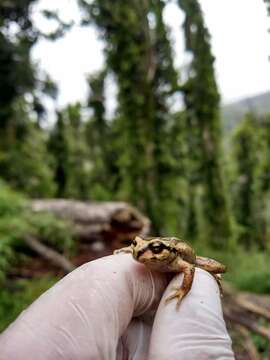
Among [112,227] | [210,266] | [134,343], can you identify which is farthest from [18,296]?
[134,343]

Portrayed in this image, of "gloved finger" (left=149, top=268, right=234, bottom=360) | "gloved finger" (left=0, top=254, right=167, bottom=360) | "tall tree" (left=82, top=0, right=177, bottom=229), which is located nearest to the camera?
"gloved finger" (left=0, top=254, right=167, bottom=360)

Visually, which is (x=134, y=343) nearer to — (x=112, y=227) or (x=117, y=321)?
(x=117, y=321)

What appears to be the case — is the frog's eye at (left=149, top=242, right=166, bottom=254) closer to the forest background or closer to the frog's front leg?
the frog's front leg

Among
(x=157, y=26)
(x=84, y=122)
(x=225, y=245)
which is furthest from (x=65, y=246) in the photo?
(x=84, y=122)

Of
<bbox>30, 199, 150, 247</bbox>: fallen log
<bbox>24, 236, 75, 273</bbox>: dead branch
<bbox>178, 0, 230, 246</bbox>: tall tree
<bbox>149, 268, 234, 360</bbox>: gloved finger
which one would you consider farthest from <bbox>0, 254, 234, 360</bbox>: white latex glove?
<bbox>178, 0, 230, 246</bbox>: tall tree

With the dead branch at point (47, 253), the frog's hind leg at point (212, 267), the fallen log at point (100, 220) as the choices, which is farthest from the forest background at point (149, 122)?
the frog's hind leg at point (212, 267)
